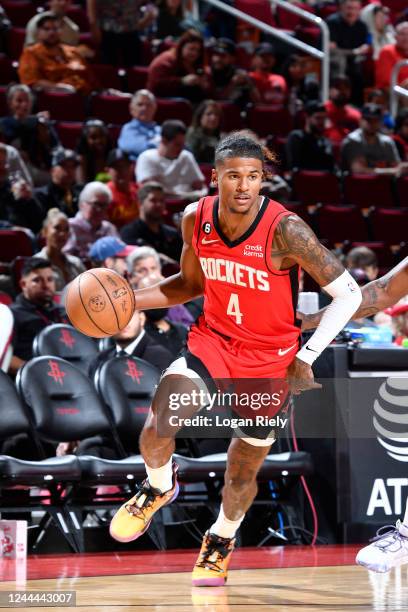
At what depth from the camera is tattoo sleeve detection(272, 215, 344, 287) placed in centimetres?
506

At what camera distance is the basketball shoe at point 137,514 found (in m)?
5.13

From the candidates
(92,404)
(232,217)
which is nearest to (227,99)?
(92,404)

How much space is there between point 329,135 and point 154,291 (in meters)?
9.07

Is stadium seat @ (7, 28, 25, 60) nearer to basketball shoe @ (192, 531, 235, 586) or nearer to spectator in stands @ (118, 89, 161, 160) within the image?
spectator in stands @ (118, 89, 161, 160)

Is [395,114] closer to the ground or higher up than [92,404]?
higher up

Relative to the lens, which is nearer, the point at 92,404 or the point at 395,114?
→ the point at 92,404

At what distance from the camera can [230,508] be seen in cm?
554

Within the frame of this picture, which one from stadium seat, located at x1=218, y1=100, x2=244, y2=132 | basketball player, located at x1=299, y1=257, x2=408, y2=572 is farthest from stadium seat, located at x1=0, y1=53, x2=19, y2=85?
basketball player, located at x1=299, y1=257, x2=408, y2=572

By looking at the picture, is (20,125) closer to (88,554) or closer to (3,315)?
(3,315)

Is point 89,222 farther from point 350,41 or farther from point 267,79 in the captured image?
point 350,41

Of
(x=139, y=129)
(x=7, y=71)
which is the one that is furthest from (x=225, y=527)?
(x=7, y=71)

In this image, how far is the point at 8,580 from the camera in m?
5.50

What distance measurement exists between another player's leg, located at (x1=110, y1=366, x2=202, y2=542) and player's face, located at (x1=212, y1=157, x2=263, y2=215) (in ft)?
2.56

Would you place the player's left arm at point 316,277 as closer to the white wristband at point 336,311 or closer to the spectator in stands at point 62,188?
the white wristband at point 336,311
